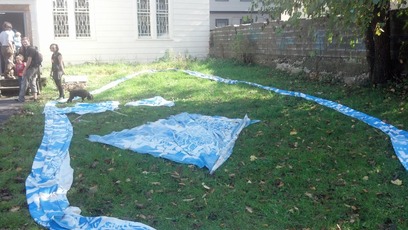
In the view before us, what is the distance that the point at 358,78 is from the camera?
34.1 ft

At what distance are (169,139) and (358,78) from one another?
5821mm

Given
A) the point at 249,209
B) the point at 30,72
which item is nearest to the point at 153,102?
the point at 30,72

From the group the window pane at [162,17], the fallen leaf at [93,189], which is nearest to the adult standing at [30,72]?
the fallen leaf at [93,189]

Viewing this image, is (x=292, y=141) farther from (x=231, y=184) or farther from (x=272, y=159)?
(x=231, y=184)

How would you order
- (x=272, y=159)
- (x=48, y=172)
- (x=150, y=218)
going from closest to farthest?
1. (x=150, y=218)
2. (x=48, y=172)
3. (x=272, y=159)

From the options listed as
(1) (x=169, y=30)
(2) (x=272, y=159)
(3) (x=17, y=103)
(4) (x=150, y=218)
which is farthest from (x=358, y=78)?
(1) (x=169, y=30)

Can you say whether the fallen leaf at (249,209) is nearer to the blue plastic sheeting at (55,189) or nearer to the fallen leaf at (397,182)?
the blue plastic sheeting at (55,189)

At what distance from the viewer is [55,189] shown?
498cm

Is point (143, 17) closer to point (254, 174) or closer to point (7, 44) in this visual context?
point (7, 44)

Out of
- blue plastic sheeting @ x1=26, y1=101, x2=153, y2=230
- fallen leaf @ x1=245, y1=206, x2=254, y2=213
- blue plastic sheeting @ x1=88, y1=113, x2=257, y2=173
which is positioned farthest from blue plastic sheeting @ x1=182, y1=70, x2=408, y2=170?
blue plastic sheeting @ x1=26, y1=101, x2=153, y2=230

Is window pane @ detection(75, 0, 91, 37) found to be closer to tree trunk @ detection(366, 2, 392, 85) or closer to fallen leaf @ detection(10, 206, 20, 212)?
tree trunk @ detection(366, 2, 392, 85)

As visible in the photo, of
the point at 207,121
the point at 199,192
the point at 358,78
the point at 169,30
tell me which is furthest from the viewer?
the point at 169,30

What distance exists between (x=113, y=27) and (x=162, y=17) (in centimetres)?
241

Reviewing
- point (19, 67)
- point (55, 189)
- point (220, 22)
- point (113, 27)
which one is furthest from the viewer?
point (220, 22)
